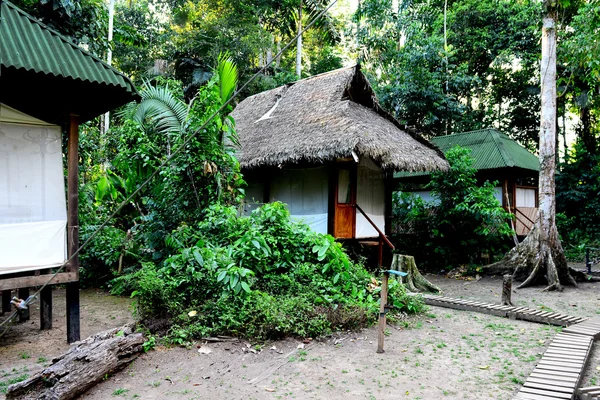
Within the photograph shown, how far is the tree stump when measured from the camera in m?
7.85

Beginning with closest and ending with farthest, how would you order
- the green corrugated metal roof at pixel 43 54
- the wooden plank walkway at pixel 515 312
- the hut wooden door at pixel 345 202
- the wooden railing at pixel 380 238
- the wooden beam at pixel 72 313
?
the green corrugated metal roof at pixel 43 54
the wooden beam at pixel 72 313
the wooden plank walkway at pixel 515 312
the hut wooden door at pixel 345 202
the wooden railing at pixel 380 238

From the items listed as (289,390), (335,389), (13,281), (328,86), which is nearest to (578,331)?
(335,389)

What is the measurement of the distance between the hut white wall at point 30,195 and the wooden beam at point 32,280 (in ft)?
0.36

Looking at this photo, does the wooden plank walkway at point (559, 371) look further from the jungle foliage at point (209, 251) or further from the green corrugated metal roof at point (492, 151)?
the green corrugated metal roof at point (492, 151)

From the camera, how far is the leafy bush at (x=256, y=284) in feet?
15.6

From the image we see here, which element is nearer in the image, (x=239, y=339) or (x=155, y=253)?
(x=239, y=339)

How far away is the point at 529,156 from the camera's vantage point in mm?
15055

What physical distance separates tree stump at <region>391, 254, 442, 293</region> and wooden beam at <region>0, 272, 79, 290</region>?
5.38 m

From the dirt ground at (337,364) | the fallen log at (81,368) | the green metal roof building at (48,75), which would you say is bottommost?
the dirt ground at (337,364)

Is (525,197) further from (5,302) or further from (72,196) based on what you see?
(5,302)

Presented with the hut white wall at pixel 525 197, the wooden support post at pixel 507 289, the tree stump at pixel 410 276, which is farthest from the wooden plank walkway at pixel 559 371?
the hut white wall at pixel 525 197

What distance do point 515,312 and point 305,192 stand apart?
17.9 ft

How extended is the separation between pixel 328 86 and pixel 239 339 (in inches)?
299

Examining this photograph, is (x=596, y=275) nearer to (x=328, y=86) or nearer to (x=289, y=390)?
(x=328, y=86)
